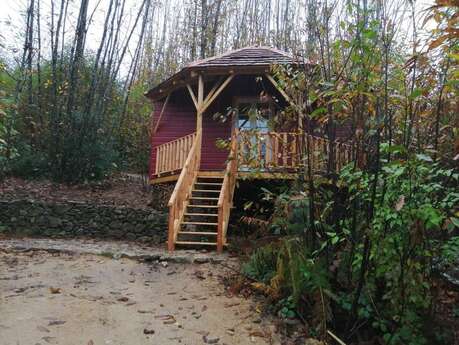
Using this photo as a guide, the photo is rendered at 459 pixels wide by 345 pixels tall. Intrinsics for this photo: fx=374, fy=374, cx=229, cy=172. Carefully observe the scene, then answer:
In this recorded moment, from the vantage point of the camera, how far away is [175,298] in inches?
175

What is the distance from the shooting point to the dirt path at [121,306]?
11.1ft

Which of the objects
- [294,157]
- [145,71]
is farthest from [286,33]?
[294,157]

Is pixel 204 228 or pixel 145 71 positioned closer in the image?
pixel 204 228

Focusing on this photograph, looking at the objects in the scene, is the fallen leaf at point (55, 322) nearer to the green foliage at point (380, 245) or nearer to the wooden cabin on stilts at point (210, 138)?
the green foliage at point (380, 245)

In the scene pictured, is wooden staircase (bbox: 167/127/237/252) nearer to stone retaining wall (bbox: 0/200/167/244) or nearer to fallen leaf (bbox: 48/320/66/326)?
stone retaining wall (bbox: 0/200/167/244)

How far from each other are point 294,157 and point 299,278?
1.26 metres

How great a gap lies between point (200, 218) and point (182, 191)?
1.05 meters

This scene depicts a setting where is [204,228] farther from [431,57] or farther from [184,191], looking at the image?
[431,57]

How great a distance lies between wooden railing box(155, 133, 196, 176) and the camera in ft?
30.2

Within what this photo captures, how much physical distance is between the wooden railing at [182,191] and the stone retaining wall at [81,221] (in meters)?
1.08

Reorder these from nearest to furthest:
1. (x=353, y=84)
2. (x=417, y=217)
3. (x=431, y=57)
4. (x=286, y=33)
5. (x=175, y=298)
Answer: (x=417, y=217) < (x=431, y=57) < (x=353, y=84) < (x=175, y=298) < (x=286, y=33)

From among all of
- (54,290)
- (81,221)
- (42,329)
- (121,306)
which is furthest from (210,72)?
(42,329)

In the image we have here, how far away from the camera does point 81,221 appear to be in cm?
886

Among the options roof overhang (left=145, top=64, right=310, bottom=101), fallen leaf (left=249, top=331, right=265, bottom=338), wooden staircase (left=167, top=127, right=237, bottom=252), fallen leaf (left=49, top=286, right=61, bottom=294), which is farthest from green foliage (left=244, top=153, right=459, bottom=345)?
roof overhang (left=145, top=64, right=310, bottom=101)
